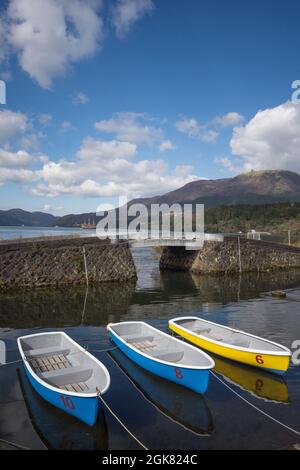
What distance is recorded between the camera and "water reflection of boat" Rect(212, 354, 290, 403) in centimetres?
1417

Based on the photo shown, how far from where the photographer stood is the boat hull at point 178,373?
13.3 m

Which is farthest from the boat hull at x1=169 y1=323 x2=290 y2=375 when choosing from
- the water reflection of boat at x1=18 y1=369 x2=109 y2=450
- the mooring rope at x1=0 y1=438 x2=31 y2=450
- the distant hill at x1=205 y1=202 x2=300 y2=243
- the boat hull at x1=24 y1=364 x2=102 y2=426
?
the distant hill at x1=205 y1=202 x2=300 y2=243

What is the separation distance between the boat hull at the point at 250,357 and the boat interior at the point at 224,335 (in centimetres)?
57

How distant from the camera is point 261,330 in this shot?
22.0m

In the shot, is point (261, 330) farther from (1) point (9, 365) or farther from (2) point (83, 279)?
(2) point (83, 279)

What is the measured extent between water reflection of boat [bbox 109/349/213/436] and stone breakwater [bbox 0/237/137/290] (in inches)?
854

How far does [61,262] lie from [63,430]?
27128 millimetres

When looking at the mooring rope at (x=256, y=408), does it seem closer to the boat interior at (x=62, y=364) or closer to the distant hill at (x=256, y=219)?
the boat interior at (x=62, y=364)

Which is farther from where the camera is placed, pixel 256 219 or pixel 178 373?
pixel 256 219

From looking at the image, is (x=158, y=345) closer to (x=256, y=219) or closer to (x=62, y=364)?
(x=62, y=364)

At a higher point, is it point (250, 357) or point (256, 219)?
point (256, 219)

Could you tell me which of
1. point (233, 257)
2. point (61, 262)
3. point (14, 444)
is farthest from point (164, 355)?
point (233, 257)

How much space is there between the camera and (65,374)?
41.9 ft

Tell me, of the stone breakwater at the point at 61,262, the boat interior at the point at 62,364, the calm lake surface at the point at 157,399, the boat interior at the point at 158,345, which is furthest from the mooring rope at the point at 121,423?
the stone breakwater at the point at 61,262
